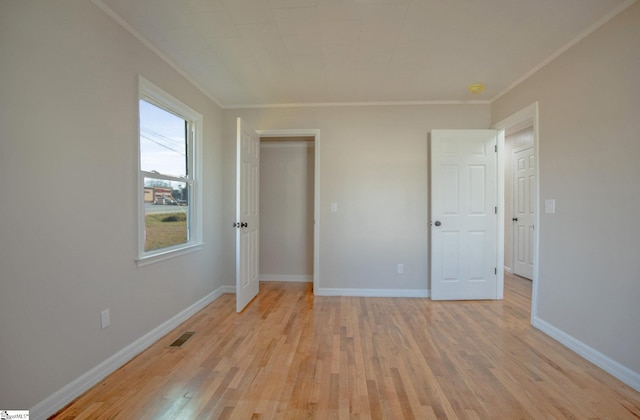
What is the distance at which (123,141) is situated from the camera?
208cm

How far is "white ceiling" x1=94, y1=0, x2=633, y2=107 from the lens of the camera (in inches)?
74.1

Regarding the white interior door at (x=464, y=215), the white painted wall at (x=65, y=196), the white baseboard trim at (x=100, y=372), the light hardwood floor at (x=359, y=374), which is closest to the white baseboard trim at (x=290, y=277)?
the light hardwood floor at (x=359, y=374)

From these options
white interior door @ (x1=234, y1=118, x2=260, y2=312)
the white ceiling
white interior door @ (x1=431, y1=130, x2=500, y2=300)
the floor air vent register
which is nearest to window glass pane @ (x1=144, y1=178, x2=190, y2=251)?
white interior door @ (x1=234, y1=118, x2=260, y2=312)

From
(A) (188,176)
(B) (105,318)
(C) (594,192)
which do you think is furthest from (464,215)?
(B) (105,318)

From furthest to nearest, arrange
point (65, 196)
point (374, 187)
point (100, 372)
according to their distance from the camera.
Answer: point (374, 187)
point (100, 372)
point (65, 196)

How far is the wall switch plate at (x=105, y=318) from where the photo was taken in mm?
1875

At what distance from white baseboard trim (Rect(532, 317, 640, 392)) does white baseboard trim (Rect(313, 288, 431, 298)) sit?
1202 mm

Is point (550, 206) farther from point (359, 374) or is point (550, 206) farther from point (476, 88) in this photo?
point (359, 374)

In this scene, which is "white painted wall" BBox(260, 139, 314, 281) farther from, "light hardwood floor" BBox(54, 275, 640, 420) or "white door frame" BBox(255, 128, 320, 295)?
"light hardwood floor" BBox(54, 275, 640, 420)

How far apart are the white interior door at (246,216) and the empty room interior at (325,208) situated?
5 centimetres

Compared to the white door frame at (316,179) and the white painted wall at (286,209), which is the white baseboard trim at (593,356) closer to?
the white door frame at (316,179)

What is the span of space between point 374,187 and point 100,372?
123 inches

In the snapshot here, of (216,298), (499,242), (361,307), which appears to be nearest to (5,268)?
(216,298)

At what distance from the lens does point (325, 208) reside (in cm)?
365
